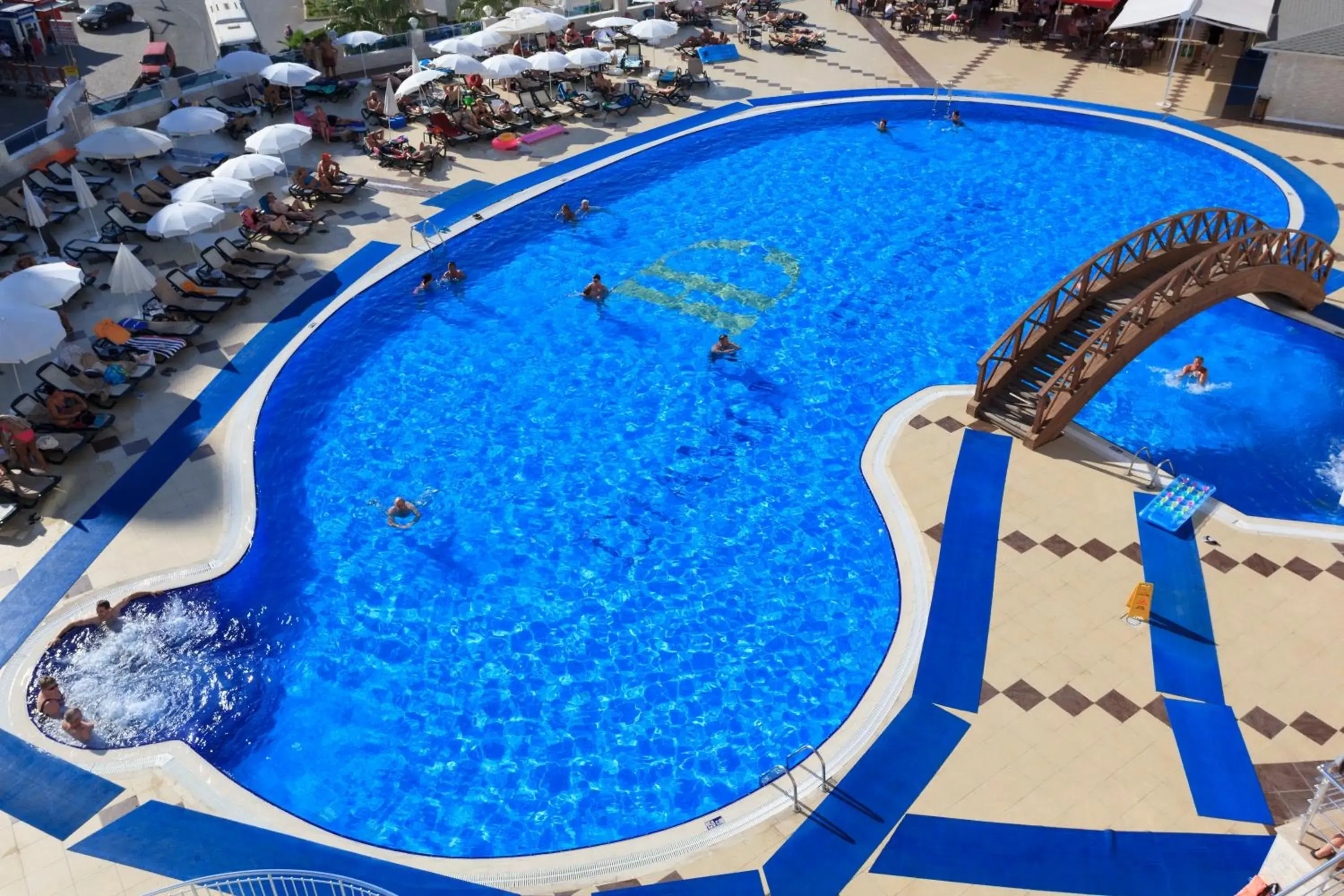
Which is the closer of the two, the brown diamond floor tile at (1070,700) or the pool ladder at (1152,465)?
the brown diamond floor tile at (1070,700)

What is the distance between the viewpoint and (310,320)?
20875mm

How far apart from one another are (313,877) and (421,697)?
330 cm

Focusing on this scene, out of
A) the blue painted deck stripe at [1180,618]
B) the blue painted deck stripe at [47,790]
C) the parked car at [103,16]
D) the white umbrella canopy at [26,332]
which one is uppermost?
the parked car at [103,16]

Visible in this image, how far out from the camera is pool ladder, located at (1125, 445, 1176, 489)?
645 inches

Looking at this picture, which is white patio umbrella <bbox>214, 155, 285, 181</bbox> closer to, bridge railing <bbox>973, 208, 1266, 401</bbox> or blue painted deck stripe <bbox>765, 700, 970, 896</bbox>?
bridge railing <bbox>973, 208, 1266, 401</bbox>

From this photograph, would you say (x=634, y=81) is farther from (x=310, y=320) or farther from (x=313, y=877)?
(x=313, y=877)

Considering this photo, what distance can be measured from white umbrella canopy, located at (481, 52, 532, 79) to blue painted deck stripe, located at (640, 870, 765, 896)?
79.9ft

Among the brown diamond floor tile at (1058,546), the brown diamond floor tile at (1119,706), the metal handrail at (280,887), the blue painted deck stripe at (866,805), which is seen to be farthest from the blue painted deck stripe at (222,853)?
the brown diamond floor tile at (1058,546)

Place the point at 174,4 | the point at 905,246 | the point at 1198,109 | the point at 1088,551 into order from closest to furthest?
the point at 1088,551, the point at 905,246, the point at 1198,109, the point at 174,4

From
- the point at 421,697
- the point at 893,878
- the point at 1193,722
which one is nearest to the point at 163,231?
the point at 421,697

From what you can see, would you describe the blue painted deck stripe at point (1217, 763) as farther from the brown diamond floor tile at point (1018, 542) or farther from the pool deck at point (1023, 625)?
the brown diamond floor tile at point (1018, 542)

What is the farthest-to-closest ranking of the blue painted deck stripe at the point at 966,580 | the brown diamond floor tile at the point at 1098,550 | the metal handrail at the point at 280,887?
the brown diamond floor tile at the point at 1098,550
the blue painted deck stripe at the point at 966,580
the metal handrail at the point at 280,887

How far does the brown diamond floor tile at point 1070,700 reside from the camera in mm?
12711

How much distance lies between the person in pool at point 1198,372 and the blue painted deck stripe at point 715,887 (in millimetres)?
13674
